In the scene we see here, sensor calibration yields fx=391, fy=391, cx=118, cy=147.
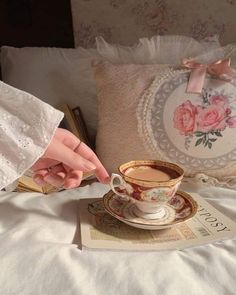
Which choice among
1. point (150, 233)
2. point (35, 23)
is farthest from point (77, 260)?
point (35, 23)

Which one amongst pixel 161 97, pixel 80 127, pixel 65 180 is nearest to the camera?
pixel 65 180

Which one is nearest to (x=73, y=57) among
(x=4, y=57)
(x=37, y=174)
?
(x=4, y=57)

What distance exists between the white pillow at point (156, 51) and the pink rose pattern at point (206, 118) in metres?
0.15

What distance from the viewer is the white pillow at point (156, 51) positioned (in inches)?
36.5

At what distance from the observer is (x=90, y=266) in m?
0.53

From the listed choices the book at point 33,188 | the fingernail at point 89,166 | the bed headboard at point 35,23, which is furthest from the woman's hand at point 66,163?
the bed headboard at point 35,23

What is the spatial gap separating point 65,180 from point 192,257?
9.5 inches

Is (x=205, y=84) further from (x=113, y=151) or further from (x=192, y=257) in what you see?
(x=192, y=257)

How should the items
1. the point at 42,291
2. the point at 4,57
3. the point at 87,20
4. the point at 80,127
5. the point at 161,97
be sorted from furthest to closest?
the point at 87,20 → the point at 4,57 → the point at 80,127 → the point at 161,97 → the point at 42,291

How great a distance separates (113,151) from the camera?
852 millimetres

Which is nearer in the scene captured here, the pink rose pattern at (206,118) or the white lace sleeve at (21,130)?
the white lace sleeve at (21,130)

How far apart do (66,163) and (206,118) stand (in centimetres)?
33

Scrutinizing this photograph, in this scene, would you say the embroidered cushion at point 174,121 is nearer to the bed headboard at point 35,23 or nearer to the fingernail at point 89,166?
the fingernail at point 89,166

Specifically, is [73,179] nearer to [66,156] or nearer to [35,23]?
[66,156]
